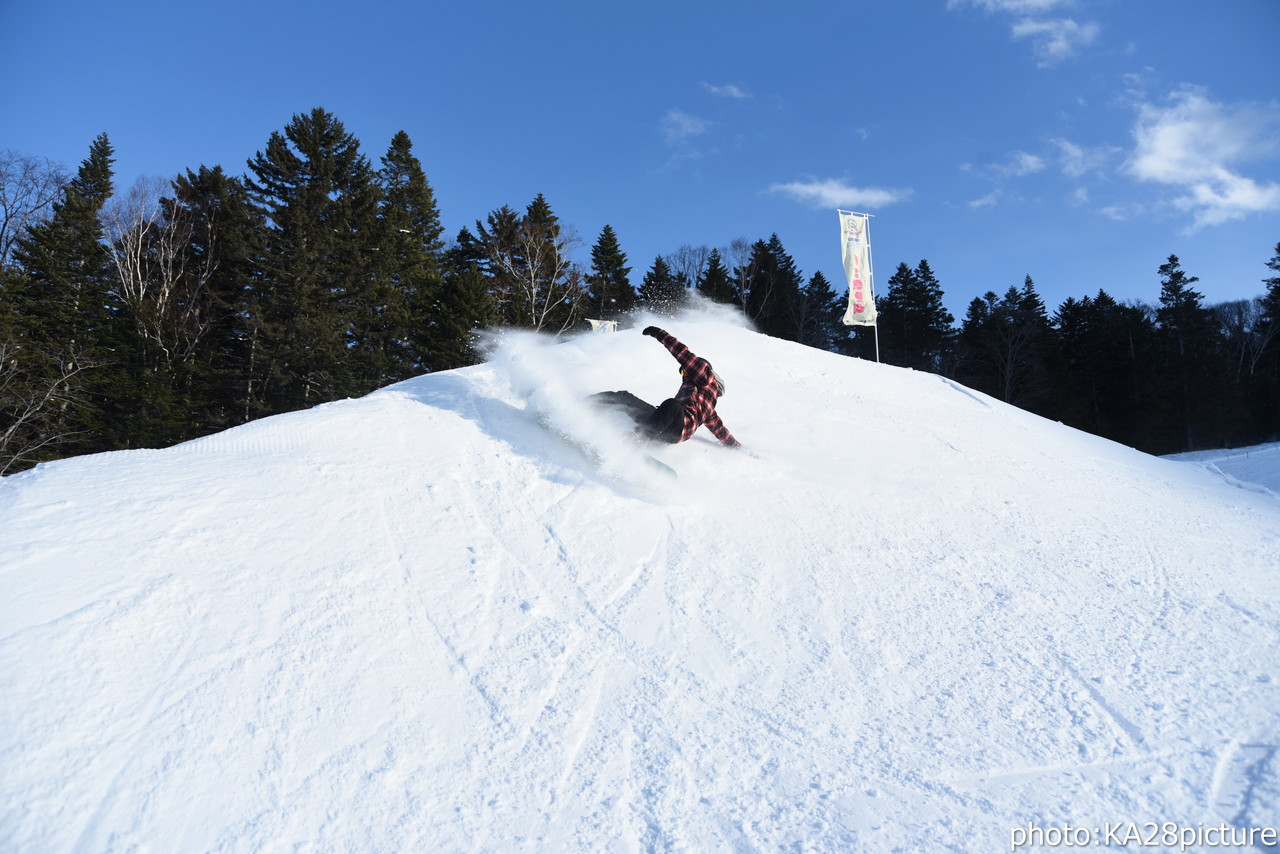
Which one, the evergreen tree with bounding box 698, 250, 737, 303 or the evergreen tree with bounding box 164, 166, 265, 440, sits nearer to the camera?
the evergreen tree with bounding box 164, 166, 265, 440

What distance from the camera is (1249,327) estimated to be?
41156 millimetres

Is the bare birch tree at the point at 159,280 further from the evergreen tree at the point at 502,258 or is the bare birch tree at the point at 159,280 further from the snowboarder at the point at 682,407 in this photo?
the snowboarder at the point at 682,407

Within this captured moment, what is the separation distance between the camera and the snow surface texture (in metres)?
2.17

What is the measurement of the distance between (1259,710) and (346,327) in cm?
2527

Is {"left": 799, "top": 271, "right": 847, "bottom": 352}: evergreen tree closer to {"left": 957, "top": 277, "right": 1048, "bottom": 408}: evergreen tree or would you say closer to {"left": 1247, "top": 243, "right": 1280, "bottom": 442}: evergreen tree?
{"left": 957, "top": 277, "right": 1048, "bottom": 408}: evergreen tree

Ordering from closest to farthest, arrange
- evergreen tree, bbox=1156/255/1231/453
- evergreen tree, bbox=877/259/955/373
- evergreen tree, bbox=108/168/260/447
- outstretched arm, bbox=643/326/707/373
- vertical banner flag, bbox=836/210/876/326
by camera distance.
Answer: outstretched arm, bbox=643/326/707/373, vertical banner flag, bbox=836/210/876/326, evergreen tree, bbox=108/168/260/447, evergreen tree, bbox=1156/255/1231/453, evergreen tree, bbox=877/259/955/373

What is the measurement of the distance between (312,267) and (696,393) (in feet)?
73.9

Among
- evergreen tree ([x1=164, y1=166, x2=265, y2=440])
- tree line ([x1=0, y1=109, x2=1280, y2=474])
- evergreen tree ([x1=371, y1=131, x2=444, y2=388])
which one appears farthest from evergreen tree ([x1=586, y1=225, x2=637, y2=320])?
evergreen tree ([x1=164, y1=166, x2=265, y2=440])

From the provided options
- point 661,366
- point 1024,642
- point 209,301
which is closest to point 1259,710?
point 1024,642

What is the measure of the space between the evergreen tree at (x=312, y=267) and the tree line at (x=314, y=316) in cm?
8

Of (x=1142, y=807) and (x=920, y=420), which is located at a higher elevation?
(x=920, y=420)

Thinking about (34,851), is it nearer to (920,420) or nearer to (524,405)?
(524,405)

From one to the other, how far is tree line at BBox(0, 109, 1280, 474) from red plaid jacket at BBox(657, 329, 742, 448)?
47.3 ft

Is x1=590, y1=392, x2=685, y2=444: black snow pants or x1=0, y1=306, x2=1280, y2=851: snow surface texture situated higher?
x1=590, y1=392, x2=685, y2=444: black snow pants
